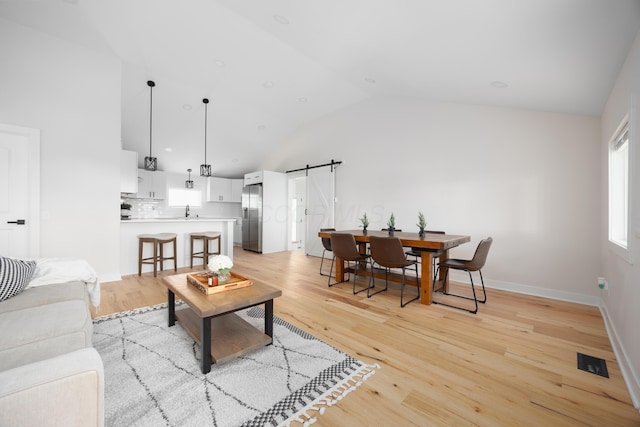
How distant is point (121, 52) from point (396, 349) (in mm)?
4941

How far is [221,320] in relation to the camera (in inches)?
91.0

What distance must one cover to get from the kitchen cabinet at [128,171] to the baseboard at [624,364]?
7112 millimetres

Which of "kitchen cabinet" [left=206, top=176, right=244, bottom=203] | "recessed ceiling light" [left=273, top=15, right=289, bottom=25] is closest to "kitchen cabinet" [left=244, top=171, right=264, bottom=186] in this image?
"kitchen cabinet" [left=206, top=176, right=244, bottom=203]

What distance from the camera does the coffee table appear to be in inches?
68.9

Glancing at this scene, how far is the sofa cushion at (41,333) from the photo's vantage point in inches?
49.4

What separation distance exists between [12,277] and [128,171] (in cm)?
434

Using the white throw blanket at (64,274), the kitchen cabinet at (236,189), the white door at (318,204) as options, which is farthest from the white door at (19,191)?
the kitchen cabinet at (236,189)

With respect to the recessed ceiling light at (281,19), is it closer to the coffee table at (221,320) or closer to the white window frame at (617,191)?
the coffee table at (221,320)

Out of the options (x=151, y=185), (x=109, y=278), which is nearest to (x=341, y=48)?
(x=109, y=278)

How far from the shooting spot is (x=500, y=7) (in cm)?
178

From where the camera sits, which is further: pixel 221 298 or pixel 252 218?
pixel 252 218

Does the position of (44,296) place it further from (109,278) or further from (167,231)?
(167,231)

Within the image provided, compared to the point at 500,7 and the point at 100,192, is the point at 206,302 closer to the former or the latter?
the point at 500,7

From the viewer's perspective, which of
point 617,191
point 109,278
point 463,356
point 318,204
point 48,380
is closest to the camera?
point 48,380
